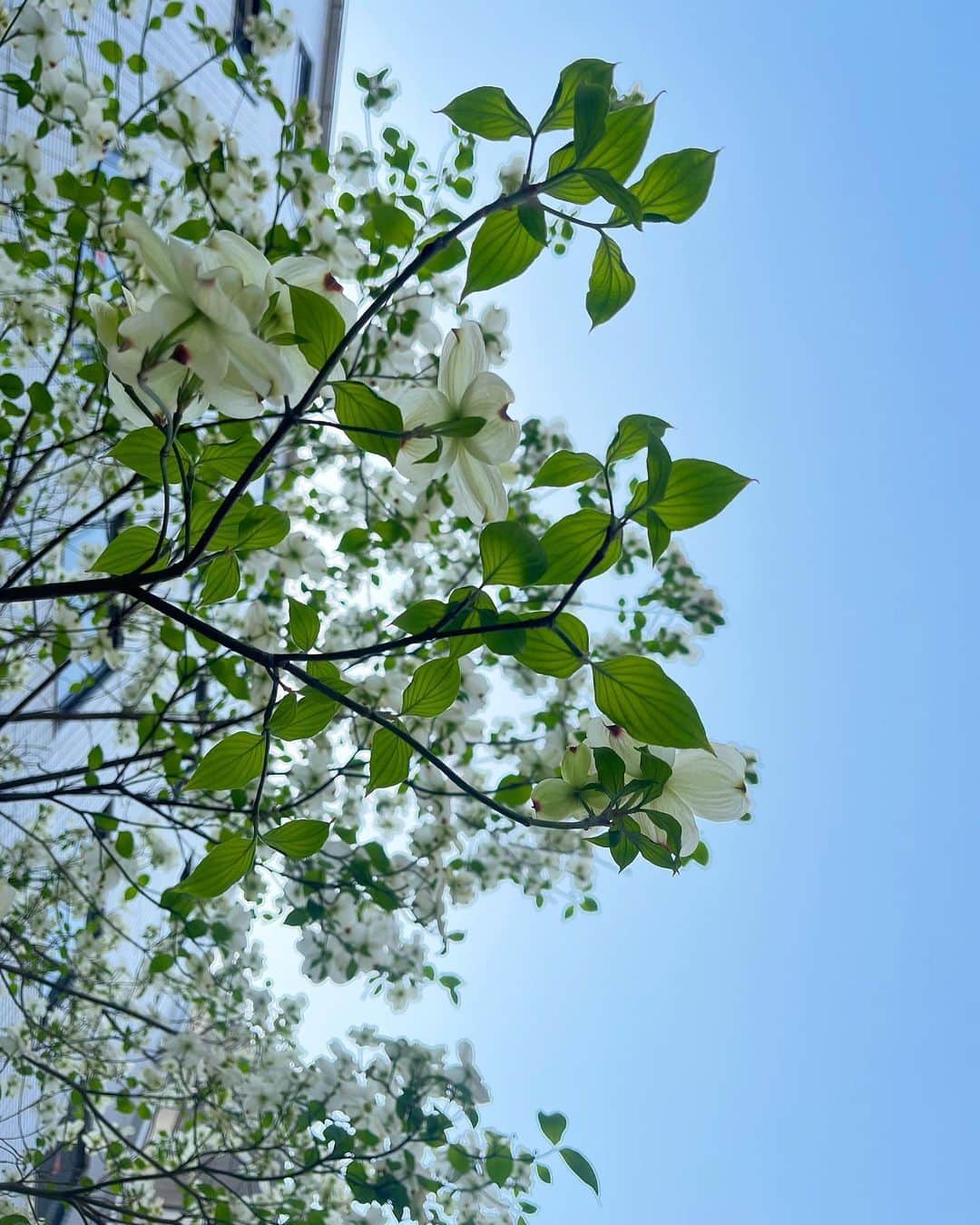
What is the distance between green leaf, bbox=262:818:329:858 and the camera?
0.62m

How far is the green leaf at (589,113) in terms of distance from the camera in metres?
0.43

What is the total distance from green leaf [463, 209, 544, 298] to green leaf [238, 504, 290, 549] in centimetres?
24

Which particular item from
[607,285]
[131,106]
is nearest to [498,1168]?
[607,285]

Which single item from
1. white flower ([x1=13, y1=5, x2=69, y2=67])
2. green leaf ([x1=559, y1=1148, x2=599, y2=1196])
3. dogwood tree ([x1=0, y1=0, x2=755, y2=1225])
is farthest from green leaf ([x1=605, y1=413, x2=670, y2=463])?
white flower ([x1=13, y1=5, x2=69, y2=67])

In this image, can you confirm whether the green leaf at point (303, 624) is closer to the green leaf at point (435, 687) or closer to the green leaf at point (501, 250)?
the green leaf at point (435, 687)

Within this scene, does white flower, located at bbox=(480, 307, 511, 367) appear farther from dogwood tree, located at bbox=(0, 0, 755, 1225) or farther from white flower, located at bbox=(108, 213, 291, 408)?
white flower, located at bbox=(108, 213, 291, 408)

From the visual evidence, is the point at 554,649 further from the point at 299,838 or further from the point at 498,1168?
the point at 498,1168

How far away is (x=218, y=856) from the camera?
600 mm

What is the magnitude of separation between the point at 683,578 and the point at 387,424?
1.65 metres

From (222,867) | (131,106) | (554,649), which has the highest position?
(131,106)

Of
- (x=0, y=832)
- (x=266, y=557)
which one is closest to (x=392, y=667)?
(x=266, y=557)

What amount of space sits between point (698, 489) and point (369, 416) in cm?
19

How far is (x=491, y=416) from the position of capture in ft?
1.65

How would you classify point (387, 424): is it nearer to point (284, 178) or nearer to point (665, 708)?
point (665, 708)
